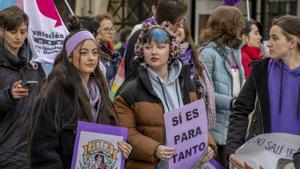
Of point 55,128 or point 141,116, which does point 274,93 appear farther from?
point 55,128

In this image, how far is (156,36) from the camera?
5.01 metres

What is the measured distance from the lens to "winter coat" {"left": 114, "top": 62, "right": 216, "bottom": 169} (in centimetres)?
480

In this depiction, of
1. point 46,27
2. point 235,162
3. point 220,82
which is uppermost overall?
point 46,27

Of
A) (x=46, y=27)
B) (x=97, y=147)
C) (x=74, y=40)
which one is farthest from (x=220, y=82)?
(x=97, y=147)

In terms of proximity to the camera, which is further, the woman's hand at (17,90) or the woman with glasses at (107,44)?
the woman with glasses at (107,44)

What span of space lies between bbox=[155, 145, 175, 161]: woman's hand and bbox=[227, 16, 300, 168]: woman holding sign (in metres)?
0.41

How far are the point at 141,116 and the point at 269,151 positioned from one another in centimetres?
85

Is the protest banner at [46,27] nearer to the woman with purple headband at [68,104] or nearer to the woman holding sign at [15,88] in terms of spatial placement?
the woman holding sign at [15,88]

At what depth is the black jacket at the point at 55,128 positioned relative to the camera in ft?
14.4

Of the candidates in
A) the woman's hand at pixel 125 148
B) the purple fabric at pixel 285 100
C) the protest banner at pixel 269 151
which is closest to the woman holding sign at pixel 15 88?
the woman's hand at pixel 125 148

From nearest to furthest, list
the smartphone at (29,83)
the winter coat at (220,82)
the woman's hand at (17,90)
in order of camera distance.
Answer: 1. the woman's hand at (17,90)
2. the smartphone at (29,83)
3. the winter coat at (220,82)

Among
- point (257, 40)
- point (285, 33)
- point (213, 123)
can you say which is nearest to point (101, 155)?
point (285, 33)

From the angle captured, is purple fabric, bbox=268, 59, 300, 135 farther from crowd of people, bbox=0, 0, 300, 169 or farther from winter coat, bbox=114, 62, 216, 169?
winter coat, bbox=114, 62, 216, 169

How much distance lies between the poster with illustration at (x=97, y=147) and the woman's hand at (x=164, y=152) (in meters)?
0.32
